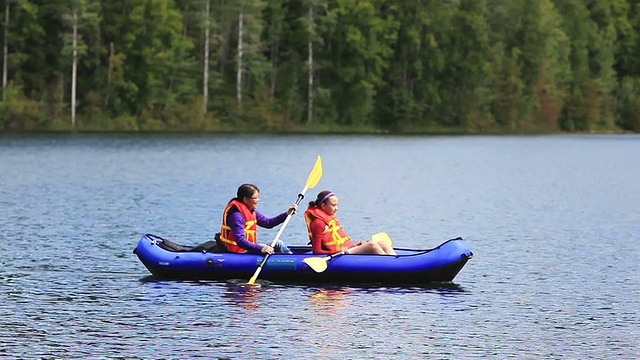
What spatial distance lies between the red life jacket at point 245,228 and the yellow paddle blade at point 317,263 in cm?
118

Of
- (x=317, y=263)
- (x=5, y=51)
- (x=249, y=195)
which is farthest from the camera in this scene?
(x=5, y=51)

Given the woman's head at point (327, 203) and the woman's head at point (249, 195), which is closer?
the woman's head at point (327, 203)

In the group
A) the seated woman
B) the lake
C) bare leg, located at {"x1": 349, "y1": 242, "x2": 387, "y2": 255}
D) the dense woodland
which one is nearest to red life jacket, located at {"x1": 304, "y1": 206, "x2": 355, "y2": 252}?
the seated woman

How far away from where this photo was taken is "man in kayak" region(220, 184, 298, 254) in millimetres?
21078

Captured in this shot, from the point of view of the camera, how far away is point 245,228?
21.3 meters

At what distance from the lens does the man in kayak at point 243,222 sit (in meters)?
21.1

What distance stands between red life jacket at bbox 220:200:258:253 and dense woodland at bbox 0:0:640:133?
204ft

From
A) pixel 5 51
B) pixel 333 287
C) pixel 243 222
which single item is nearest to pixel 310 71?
pixel 5 51

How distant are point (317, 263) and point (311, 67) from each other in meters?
75.4

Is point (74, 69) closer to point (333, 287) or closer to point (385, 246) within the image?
point (385, 246)

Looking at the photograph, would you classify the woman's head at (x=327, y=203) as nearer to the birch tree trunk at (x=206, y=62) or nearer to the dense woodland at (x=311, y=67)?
the dense woodland at (x=311, y=67)

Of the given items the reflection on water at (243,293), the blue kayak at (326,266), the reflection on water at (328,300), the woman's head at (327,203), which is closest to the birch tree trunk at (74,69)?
the blue kayak at (326,266)

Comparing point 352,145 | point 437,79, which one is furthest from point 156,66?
point 437,79

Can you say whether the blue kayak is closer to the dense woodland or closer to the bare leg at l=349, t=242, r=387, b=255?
the bare leg at l=349, t=242, r=387, b=255
